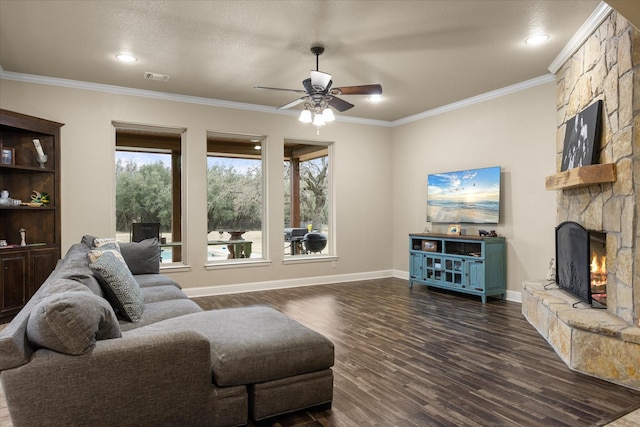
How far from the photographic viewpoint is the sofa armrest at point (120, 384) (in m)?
1.68

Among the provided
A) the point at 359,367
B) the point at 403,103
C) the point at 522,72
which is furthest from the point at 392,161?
the point at 359,367

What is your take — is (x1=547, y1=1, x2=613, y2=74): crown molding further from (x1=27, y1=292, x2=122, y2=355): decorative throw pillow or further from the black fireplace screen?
(x1=27, y1=292, x2=122, y2=355): decorative throw pillow

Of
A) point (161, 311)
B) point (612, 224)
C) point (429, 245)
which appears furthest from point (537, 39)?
point (161, 311)

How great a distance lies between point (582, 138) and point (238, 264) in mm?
4709

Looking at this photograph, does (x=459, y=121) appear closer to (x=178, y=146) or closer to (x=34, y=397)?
(x=178, y=146)

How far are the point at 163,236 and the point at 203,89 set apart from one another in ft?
7.29

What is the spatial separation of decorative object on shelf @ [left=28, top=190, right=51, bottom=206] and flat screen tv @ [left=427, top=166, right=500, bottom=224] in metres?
5.42

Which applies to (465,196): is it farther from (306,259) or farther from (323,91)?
(323,91)

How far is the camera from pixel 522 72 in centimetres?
490

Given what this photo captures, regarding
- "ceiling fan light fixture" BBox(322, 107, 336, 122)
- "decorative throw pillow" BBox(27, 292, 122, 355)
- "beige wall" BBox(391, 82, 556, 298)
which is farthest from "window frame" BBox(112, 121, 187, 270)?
"decorative throw pillow" BBox(27, 292, 122, 355)

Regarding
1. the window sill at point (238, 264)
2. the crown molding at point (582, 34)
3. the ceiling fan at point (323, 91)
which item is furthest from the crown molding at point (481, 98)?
the window sill at point (238, 264)

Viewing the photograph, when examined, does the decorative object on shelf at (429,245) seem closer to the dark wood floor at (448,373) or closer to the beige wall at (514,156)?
the beige wall at (514,156)

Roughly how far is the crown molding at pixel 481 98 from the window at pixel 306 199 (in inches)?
62.2

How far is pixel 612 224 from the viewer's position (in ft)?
10.8
